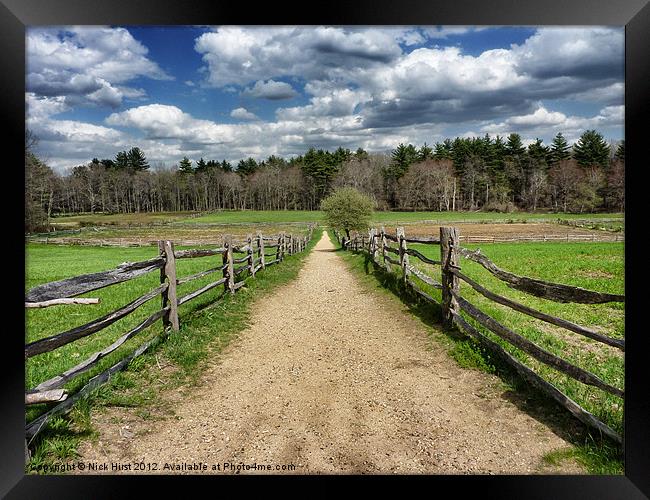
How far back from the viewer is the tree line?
49031 mm

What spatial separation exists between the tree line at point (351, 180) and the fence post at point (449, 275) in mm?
43164

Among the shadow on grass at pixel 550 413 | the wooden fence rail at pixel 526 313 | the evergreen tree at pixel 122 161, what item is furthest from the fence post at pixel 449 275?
the evergreen tree at pixel 122 161

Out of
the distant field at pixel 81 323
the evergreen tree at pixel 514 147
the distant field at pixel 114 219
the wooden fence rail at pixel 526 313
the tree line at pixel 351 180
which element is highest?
the evergreen tree at pixel 514 147

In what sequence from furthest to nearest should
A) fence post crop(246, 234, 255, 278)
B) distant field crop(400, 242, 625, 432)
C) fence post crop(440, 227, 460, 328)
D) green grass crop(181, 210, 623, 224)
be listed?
green grass crop(181, 210, 623, 224)
fence post crop(246, 234, 255, 278)
fence post crop(440, 227, 460, 328)
distant field crop(400, 242, 625, 432)

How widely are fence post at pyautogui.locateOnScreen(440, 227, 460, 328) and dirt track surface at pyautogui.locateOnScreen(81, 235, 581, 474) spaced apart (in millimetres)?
678

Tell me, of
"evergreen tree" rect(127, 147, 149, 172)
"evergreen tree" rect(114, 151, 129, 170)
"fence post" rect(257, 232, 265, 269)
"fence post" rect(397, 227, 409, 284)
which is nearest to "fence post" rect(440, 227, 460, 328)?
"fence post" rect(397, 227, 409, 284)

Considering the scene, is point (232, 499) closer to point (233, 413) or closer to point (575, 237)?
point (233, 413)

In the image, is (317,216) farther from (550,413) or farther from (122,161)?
(550,413)

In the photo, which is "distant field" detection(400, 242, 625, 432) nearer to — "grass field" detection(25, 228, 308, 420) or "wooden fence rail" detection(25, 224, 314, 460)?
"wooden fence rail" detection(25, 224, 314, 460)

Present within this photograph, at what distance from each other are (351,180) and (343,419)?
175 feet

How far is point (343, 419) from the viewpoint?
3.73 meters
